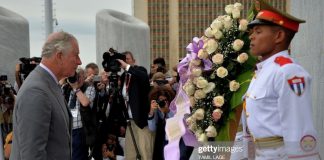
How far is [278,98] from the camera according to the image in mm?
2742

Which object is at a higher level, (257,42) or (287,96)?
(257,42)

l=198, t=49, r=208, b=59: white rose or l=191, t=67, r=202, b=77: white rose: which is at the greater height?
l=198, t=49, r=208, b=59: white rose

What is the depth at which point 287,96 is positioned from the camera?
268 centimetres

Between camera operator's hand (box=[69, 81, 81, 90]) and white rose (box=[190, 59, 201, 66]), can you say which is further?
camera operator's hand (box=[69, 81, 81, 90])

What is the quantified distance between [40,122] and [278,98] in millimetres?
1273

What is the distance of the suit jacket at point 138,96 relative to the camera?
21.7ft

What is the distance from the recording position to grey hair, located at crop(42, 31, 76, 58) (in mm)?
3205

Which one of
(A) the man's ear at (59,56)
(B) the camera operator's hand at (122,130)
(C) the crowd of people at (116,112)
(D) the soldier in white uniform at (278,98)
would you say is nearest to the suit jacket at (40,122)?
(A) the man's ear at (59,56)

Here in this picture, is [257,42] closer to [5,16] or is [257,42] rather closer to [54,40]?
[54,40]

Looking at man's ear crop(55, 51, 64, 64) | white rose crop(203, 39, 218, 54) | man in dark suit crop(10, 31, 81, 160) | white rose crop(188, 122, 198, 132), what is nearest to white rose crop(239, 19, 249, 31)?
white rose crop(203, 39, 218, 54)

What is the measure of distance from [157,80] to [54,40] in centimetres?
387

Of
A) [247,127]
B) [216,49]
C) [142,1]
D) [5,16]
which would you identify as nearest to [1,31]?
[5,16]

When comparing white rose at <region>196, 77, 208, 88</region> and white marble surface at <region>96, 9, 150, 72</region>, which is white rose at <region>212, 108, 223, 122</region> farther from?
white marble surface at <region>96, 9, 150, 72</region>

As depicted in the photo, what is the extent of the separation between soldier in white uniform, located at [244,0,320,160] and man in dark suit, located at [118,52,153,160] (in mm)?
3669
